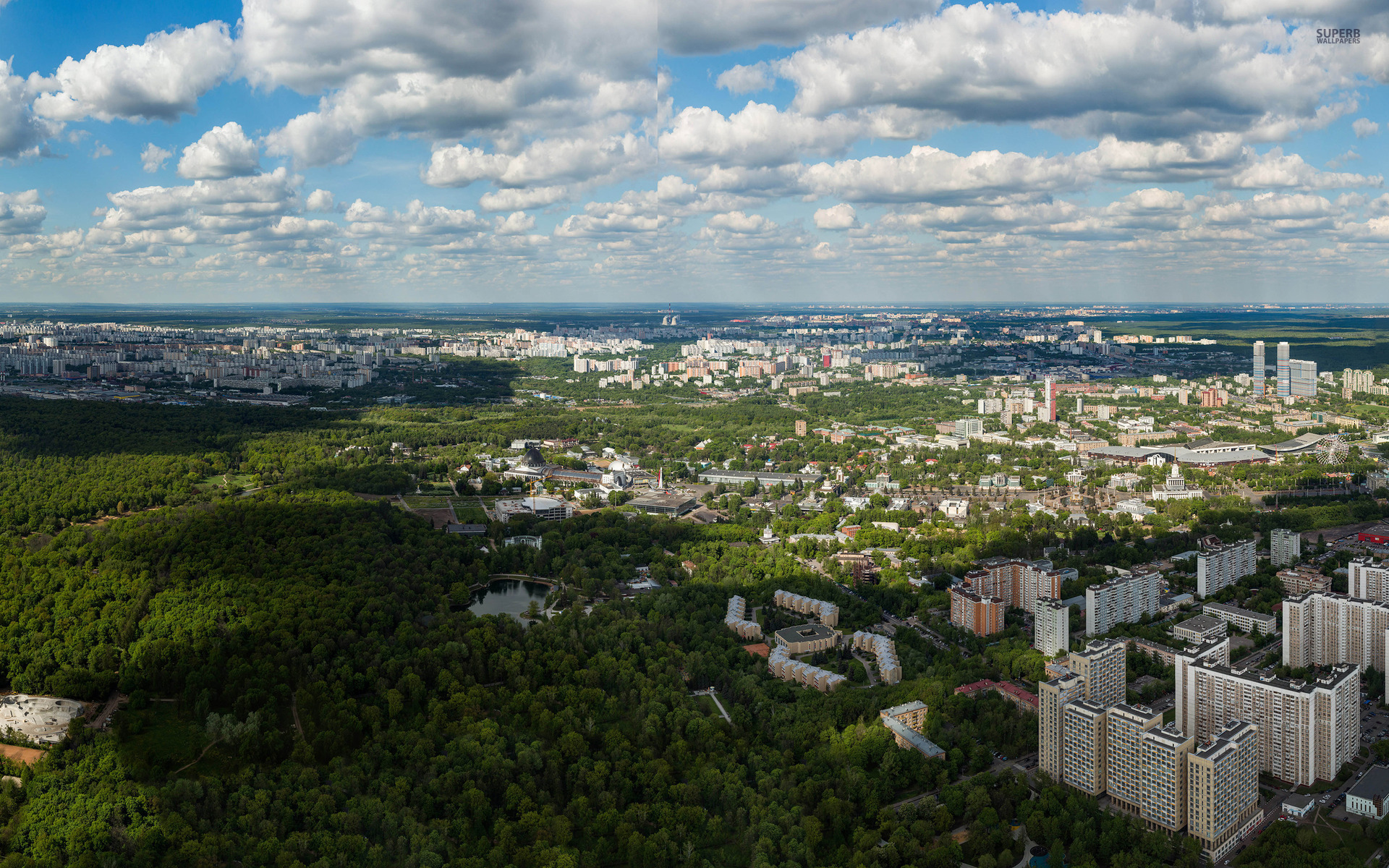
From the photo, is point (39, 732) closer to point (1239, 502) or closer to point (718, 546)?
point (718, 546)

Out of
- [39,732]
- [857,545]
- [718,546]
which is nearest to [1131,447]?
[857,545]

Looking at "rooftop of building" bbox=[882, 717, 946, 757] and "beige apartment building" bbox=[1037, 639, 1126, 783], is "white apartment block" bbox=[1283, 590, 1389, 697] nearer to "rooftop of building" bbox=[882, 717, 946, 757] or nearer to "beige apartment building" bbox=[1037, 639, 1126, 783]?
"beige apartment building" bbox=[1037, 639, 1126, 783]

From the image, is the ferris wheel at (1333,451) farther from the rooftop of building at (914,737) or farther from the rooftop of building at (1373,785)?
the rooftop of building at (914,737)

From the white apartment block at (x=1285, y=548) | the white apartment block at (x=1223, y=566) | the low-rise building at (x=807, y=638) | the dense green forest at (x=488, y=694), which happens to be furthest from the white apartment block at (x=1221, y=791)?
the white apartment block at (x=1285, y=548)

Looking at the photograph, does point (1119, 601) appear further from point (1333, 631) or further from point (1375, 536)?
point (1375, 536)

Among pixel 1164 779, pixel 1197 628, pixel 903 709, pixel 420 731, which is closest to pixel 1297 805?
pixel 1164 779

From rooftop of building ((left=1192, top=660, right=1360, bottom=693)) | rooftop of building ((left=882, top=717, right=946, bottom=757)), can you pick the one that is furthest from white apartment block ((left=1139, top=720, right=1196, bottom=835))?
rooftop of building ((left=882, top=717, right=946, bottom=757))
